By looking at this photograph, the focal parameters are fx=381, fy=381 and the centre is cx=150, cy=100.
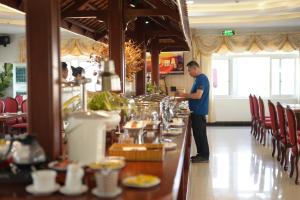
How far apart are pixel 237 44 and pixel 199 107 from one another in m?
5.12

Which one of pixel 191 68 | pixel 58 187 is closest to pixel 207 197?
pixel 191 68

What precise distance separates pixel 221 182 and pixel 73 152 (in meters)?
3.49

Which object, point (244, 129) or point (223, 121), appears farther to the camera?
point (223, 121)

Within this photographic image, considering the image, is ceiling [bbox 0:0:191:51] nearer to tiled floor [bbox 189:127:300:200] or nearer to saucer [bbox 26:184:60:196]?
saucer [bbox 26:184:60:196]


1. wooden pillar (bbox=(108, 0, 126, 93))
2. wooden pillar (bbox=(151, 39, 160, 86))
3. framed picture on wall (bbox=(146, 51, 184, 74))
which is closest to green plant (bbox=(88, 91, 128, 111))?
wooden pillar (bbox=(108, 0, 126, 93))

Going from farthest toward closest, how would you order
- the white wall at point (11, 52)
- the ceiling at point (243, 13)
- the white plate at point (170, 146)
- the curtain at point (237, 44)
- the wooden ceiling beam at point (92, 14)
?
the white wall at point (11, 52) < the curtain at point (237, 44) < the ceiling at point (243, 13) < the wooden ceiling beam at point (92, 14) < the white plate at point (170, 146)

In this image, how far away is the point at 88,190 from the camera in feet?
5.16

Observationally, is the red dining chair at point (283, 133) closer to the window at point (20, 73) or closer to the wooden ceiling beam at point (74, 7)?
the wooden ceiling beam at point (74, 7)

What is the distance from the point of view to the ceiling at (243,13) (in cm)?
844

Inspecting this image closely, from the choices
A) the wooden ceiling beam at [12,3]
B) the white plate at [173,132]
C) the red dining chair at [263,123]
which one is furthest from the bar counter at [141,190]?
the red dining chair at [263,123]

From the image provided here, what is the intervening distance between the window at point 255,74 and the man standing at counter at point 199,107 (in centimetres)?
504

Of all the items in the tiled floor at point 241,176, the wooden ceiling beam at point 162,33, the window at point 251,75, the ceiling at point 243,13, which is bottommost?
the tiled floor at point 241,176

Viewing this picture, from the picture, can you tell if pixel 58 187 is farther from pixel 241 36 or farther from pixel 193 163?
pixel 241 36

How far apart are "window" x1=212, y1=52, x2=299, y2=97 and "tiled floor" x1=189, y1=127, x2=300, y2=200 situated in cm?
364
